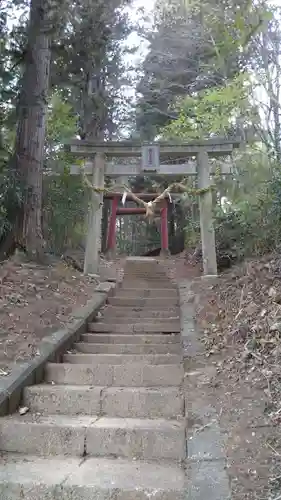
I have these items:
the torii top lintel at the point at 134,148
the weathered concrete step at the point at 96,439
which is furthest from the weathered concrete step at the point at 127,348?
the torii top lintel at the point at 134,148

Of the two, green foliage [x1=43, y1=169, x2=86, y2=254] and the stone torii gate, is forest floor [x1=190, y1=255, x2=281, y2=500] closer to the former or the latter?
the stone torii gate

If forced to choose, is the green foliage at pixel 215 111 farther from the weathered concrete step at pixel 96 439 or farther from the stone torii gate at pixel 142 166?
the weathered concrete step at pixel 96 439

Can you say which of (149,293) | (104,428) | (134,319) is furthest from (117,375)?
(149,293)

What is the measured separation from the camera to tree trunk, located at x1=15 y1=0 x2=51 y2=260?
7742 mm

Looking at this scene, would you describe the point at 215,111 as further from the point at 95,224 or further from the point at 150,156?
the point at 95,224

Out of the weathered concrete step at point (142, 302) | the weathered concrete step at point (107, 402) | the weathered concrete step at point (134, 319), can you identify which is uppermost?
the weathered concrete step at point (142, 302)

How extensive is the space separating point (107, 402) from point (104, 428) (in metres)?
0.55

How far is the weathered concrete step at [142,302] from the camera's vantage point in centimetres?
783

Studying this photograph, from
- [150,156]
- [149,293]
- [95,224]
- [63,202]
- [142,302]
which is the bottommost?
[142,302]

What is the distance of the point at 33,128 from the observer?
7930mm

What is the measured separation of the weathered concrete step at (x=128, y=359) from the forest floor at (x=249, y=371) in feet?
1.34

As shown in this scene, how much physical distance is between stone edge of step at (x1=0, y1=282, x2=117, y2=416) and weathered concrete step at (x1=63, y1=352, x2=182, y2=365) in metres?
0.30

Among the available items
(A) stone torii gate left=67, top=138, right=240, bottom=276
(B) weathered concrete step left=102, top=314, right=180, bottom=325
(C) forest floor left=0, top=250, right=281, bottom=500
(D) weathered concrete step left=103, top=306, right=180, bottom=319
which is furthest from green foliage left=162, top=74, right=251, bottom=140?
(B) weathered concrete step left=102, top=314, right=180, bottom=325

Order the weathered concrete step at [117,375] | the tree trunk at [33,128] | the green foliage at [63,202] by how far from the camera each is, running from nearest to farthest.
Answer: the weathered concrete step at [117,375], the tree trunk at [33,128], the green foliage at [63,202]
